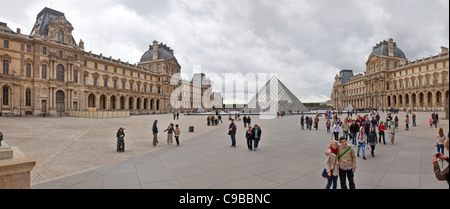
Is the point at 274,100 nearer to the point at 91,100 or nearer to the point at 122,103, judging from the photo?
the point at 122,103

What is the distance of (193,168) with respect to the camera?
6281 millimetres

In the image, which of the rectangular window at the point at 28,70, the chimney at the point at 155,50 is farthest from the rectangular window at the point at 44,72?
the chimney at the point at 155,50

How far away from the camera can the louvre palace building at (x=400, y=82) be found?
53.7 metres

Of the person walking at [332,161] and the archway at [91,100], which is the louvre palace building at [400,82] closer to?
the person walking at [332,161]

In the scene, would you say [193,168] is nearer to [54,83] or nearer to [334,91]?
[54,83]

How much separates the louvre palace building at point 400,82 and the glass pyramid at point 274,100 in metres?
34.0

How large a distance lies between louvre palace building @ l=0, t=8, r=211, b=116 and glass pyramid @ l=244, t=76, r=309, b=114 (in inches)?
1319

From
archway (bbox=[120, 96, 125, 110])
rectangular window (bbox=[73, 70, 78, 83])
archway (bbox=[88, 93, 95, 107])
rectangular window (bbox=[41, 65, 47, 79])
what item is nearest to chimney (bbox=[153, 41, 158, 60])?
archway (bbox=[120, 96, 125, 110])

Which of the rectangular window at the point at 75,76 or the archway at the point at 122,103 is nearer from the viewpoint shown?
the rectangular window at the point at 75,76

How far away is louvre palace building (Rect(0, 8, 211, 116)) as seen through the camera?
32656 millimetres

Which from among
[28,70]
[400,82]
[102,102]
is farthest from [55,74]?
[400,82]

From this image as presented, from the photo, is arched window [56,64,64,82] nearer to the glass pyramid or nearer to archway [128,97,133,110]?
archway [128,97,133,110]
